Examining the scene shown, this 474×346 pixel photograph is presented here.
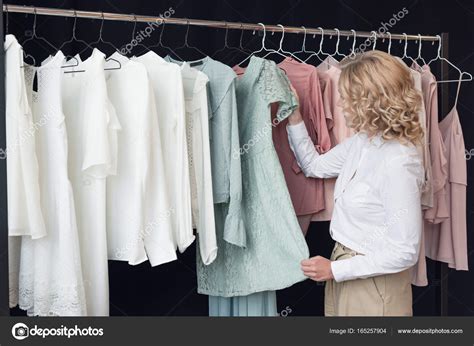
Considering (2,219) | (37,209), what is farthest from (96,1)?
(2,219)

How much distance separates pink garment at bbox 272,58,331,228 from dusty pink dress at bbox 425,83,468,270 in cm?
57

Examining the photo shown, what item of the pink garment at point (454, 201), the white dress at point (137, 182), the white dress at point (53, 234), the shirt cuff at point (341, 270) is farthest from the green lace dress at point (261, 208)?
the pink garment at point (454, 201)

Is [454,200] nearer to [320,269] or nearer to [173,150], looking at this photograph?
[320,269]

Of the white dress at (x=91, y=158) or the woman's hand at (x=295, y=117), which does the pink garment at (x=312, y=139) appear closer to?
the woman's hand at (x=295, y=117)

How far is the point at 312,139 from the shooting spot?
2355 millimetres

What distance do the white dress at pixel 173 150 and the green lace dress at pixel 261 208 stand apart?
187 millimetres

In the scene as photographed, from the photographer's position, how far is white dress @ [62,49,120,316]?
1891mm

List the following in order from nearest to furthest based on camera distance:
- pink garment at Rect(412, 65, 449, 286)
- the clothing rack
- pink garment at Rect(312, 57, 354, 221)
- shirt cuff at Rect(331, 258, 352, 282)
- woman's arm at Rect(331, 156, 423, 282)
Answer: the clothing rack → woman's arm at Rect(331, 156, 423, 282) → shirt cuff at Rect(331, 258, 352, 282) → pink garment at Rect(312, 57, 354, 221) → pink garment at Rect(412, 65, 449, 286)

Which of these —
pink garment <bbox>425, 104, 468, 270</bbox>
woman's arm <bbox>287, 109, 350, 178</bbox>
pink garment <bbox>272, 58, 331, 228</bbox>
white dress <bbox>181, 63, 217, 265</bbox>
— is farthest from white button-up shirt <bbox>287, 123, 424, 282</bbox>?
pink garment <bbox>425, 104, 468, 270</bbox>

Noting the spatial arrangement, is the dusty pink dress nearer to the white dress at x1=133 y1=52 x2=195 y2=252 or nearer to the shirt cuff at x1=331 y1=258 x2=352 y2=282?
the shirt cuff at x1=331 y1=258 x2=352 y2=282

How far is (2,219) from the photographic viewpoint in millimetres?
1597

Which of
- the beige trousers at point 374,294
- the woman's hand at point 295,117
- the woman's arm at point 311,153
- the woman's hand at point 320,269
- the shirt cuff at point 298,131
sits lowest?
the beige trousers at point 374,294

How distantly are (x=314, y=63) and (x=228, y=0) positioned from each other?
1.62 ft

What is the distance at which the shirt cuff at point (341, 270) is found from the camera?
6.32 feet
